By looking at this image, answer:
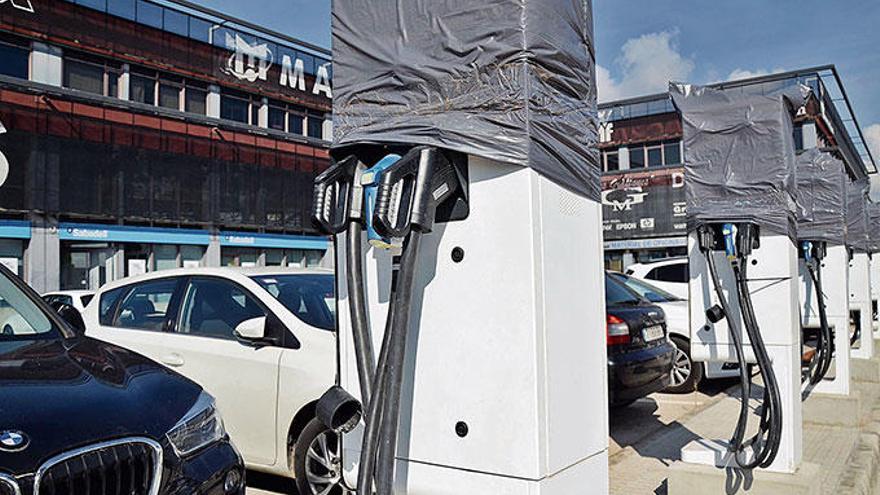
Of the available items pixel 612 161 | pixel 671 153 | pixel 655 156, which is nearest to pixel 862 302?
pixel 671 153

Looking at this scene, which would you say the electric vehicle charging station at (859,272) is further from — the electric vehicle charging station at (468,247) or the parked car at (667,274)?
the electric vehicle charging station at (468,247)

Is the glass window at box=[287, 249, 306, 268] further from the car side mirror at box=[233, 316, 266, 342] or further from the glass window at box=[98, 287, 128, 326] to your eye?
the car side mirror at box=[233, 316, 266, 342]

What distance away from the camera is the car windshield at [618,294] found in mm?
7797

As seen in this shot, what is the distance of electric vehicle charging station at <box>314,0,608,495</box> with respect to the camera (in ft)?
7.36

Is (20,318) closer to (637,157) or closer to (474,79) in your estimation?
(474,79)

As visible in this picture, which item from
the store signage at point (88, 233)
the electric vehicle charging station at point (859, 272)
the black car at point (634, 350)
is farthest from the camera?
the store signage at point (88, 233)

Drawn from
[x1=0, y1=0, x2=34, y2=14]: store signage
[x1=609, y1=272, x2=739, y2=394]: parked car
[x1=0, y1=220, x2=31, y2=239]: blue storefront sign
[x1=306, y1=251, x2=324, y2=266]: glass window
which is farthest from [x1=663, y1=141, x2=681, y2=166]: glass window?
[x1=609, y1=272, x2=739, y2=394]: parked car

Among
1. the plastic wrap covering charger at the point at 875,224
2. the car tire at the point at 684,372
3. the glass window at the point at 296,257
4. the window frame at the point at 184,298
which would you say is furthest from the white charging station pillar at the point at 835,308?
the glass window at the point at 296,257

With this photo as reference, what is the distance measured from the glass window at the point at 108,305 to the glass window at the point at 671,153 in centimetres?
4225

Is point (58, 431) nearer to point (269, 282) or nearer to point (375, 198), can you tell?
point (375, 198)

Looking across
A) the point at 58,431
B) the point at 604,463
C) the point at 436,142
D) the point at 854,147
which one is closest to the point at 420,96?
the point at 436,142

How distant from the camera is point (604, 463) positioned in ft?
8.78

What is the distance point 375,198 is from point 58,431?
142cm

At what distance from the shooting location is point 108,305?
6.54 m
